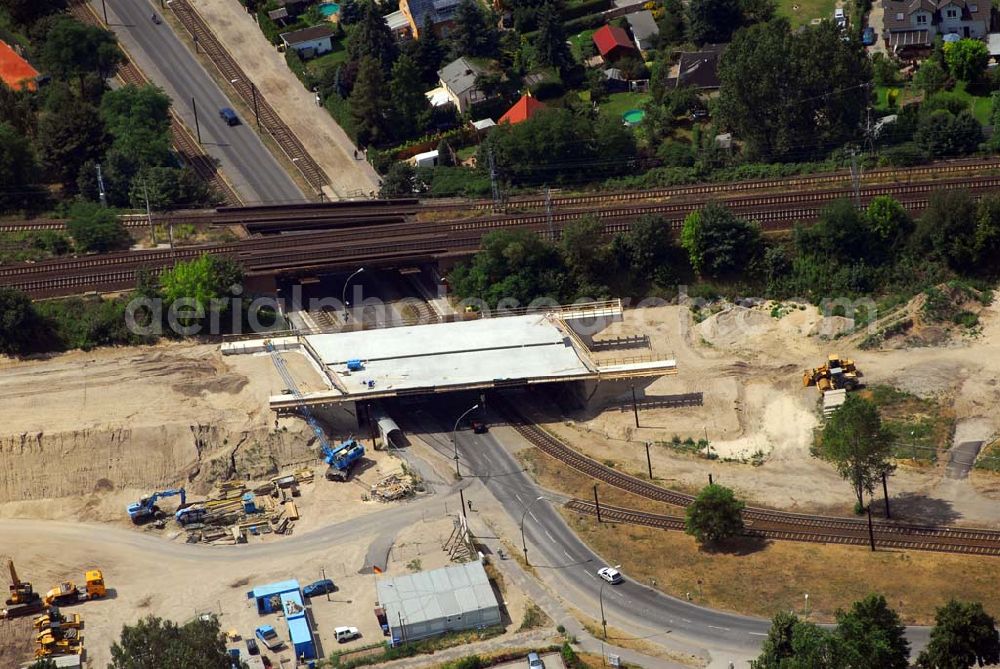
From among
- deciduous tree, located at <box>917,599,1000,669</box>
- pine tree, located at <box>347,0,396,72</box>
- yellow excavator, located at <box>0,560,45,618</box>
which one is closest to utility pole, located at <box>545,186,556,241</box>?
pine tree, located at <box>347,0,396,72</box>

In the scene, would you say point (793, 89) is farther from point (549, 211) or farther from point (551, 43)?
point (551, 43)

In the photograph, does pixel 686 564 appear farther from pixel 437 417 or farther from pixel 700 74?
pixel 700 74

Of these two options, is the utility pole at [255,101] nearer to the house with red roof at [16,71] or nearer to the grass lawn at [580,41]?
the house with red roof at [16,71]

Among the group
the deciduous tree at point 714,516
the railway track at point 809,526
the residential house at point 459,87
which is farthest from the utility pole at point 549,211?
the deciduous tree at point 714,516

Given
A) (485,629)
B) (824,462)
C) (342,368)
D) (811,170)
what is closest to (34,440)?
(342,368)

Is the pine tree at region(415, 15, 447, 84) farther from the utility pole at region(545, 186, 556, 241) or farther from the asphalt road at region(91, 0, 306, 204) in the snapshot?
the utility pole at region(545, 186, 556, 241)

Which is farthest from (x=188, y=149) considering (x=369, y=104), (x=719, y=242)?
(x=719, y=242)
